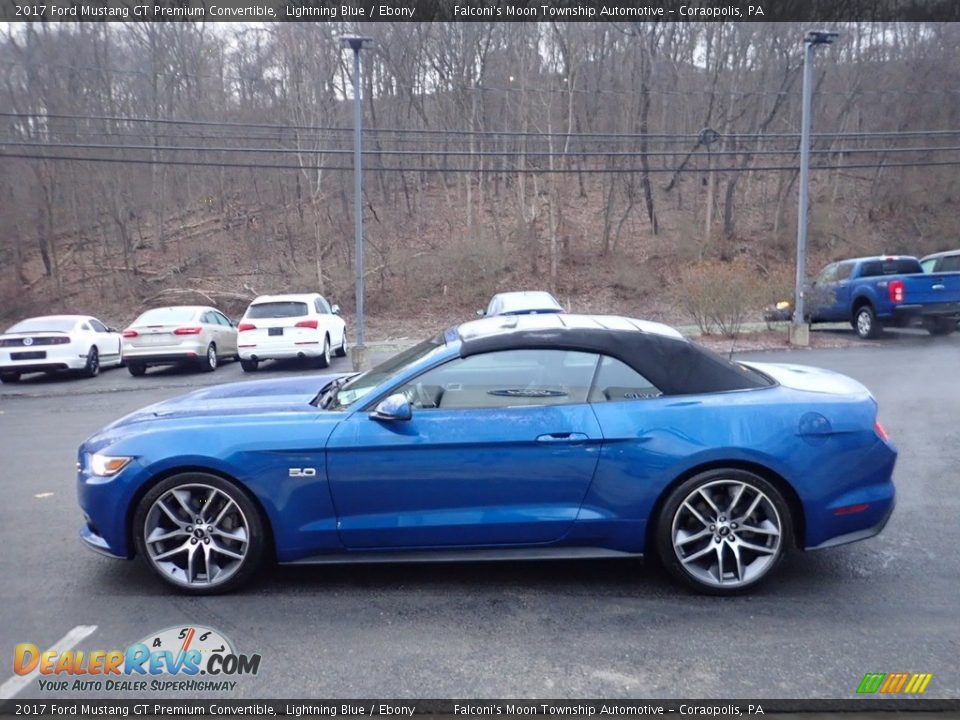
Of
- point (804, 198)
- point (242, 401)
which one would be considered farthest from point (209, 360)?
point (804, 198)

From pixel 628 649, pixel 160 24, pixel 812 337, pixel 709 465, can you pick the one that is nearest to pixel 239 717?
pixel 628 649

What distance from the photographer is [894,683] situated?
3564mm

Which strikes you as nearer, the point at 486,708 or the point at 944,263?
the point at 486,708

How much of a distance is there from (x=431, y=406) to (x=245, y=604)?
1.46 metres

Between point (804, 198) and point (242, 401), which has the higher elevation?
point (804, 198)

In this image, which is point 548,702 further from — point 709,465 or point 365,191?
point 365,191

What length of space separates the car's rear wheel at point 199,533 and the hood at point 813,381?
3.17m

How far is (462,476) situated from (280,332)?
42.3 ft

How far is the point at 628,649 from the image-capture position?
3891mm

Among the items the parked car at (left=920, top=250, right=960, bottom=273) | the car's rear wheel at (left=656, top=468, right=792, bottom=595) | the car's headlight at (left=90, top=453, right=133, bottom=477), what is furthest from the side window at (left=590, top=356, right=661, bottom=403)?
the parked car at (left=920, top=250, right=960, bottom=273)

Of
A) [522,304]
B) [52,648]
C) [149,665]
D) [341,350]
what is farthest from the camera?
[341,350]

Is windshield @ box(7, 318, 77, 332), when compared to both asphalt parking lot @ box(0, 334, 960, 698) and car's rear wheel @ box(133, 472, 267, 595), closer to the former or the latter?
asphalt parking lot @ box(0, 334, 960, 698)

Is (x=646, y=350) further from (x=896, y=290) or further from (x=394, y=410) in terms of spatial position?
(x=896, y=290)

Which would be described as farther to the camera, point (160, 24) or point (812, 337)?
point (160, 24)
